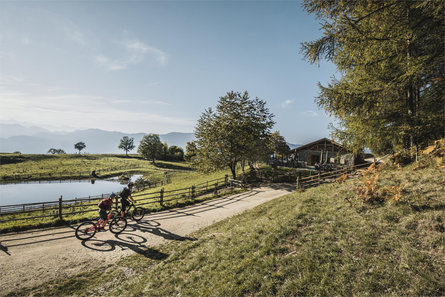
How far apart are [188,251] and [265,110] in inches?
915

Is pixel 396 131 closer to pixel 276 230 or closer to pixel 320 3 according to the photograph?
pixel 320 3

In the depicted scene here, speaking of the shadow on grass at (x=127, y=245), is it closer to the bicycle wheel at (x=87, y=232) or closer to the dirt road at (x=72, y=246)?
the dirt road at (x=72, y=246)

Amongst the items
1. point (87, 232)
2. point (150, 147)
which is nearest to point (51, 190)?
point (150, 147)

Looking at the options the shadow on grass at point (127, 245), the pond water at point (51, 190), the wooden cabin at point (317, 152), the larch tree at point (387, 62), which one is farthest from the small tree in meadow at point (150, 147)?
the larch tree at point (387, 62)

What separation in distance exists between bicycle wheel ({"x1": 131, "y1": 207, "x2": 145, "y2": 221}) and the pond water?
30.3 metres

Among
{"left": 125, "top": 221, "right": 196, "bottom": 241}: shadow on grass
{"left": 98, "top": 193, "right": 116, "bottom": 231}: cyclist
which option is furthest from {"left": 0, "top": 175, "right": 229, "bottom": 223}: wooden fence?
{"left": 125, "top": 221, "right": 196, "bottom": 241}: shadow on grass

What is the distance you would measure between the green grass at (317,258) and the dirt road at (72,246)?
818 millimetres

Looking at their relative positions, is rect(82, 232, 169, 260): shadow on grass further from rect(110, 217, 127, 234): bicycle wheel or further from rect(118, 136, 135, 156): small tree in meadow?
rect(118, 136, 135, 156): small tree in meadow

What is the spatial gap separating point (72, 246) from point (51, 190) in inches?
1723

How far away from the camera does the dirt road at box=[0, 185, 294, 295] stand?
6904mm

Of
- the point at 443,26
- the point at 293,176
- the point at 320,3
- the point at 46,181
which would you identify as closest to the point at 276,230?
the point at 320,3

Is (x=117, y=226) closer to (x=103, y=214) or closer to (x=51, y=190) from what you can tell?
(x=103, y=214)

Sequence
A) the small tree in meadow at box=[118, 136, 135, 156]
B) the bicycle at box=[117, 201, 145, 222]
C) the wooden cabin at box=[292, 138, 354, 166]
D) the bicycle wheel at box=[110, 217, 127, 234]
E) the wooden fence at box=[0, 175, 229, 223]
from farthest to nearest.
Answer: the small tree in meadow at box=[118, 136, 135, 156] → the wooden cabin at box=[292, 138, 354, 166] → the bicycle at box=[117, 201, 145, 222] → the wooden fence at box=[0, 175, 229, 223] → the bicycle wheel at box=[110, 217, 127, 234]

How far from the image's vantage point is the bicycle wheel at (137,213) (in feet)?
40.9
